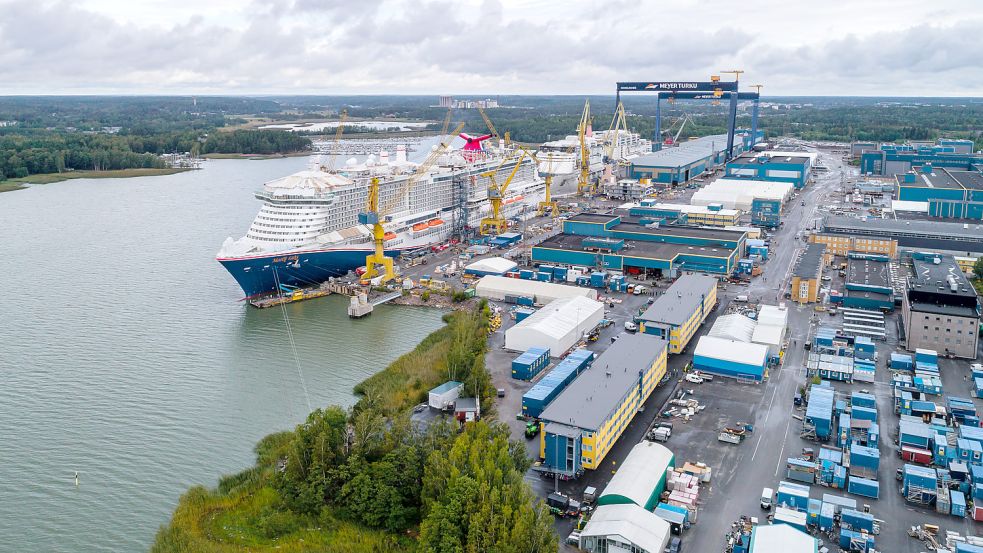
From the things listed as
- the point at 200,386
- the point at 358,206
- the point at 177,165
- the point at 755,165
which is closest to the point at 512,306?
the point at 358,206

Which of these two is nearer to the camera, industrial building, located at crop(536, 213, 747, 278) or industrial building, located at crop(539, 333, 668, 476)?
industrial building, located at crop(539, 333, 668, 476)

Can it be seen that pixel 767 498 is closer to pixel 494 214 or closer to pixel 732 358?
pixel 732 358

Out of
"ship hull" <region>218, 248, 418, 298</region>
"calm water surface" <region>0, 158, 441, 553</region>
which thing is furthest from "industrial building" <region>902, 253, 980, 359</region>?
"ship hull" <region>218, 248, 418, 298</region>

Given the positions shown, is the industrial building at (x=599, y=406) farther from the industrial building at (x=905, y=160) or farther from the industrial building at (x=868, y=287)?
the industrial building at (x=905, y=160)

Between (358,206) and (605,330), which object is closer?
(605,330)

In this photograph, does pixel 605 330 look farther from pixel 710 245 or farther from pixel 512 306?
pixel 710 245

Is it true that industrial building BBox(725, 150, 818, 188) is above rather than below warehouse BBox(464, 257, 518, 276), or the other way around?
above

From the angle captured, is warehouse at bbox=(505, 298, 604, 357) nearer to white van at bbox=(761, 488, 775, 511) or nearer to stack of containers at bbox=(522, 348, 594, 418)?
stack of containers at bbox=(522, 348, 594, 418)
